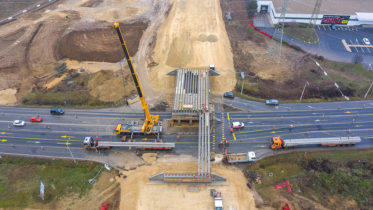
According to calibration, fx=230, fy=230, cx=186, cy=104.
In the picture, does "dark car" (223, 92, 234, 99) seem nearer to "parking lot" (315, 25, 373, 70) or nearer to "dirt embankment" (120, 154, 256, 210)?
"dirt embankment" (120, 154, 256, 210)

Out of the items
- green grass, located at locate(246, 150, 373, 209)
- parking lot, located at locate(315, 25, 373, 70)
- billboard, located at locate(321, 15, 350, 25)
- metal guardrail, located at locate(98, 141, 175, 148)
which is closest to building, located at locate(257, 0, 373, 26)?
billboard, located at locate(321, 15, 350, 25)

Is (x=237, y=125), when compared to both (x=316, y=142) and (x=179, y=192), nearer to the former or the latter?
(x=316, y=142)

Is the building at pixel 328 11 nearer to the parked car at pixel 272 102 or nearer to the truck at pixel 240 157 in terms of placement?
the parked car at pixel 272 102

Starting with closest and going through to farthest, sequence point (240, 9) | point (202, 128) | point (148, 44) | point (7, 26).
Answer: point (202, 128) → point (148, 44) → point (7, 26) → point (240, 9)

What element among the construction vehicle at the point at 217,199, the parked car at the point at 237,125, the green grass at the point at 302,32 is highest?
the green grass at the point at 302,32

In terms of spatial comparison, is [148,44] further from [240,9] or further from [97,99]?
[240,9]

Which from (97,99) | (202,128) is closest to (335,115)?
(202,128)

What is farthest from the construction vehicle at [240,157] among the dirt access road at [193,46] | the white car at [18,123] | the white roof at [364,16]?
the white roof at [364,16]
